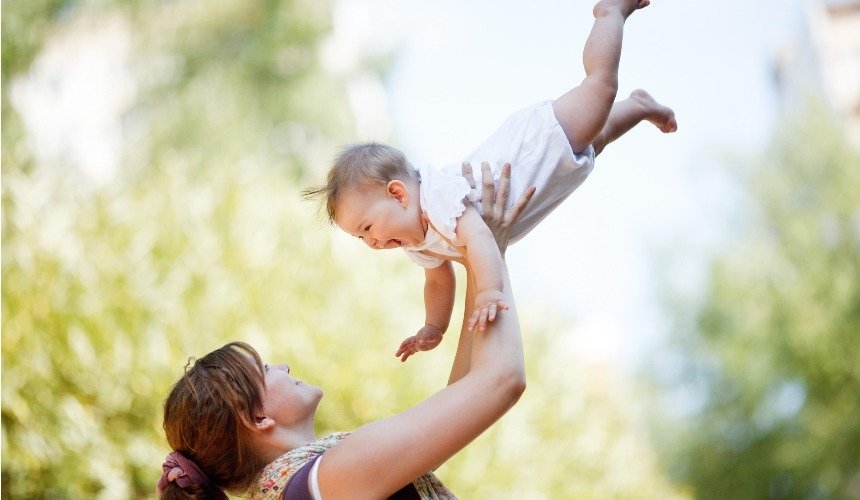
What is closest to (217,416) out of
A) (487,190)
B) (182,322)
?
(487,190)

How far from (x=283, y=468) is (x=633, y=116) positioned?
855 mm

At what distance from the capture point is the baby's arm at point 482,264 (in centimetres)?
148

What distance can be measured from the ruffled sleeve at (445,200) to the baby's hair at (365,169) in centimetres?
5

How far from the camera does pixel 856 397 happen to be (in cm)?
1016

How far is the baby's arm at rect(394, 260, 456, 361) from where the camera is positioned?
1842mm

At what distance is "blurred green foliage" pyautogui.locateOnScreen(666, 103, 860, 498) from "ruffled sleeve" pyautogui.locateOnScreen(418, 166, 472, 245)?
9.44m

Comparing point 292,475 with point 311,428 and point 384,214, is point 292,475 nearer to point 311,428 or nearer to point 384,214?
point 311,428

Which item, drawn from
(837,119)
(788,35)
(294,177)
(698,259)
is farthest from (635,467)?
(788,35)

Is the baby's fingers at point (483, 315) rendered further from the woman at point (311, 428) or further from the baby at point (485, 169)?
the baby at point (485, 169)

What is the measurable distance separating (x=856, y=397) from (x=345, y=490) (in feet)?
32.0

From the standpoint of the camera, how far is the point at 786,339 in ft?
34.3

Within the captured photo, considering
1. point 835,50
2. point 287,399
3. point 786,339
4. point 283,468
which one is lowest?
point 283,468

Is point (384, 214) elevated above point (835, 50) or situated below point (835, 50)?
below

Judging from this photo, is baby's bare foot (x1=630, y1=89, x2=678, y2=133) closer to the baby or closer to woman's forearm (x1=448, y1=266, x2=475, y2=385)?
the baby
